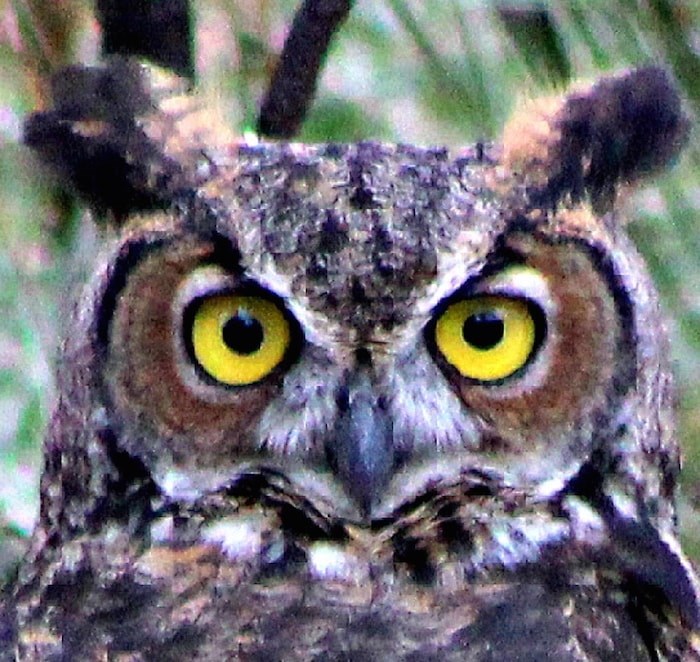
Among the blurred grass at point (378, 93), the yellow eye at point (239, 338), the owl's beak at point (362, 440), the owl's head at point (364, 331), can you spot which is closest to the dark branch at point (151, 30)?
the blurred grass at point (378, 93)

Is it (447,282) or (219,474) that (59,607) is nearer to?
(219,474)

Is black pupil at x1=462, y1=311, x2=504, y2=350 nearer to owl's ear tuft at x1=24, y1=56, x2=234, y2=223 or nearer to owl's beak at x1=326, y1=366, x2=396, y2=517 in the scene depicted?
owl's beak at x1=326, y1=366, x2=396, y2=517

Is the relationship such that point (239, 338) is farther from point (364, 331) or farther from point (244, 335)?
point (364, 331)

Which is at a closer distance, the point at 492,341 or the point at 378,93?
the point at 492,341

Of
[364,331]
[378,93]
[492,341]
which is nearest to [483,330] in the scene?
[492,341]

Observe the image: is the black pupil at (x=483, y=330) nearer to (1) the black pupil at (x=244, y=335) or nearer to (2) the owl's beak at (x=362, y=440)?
(2) the owl's beak at (x=362, y=440)

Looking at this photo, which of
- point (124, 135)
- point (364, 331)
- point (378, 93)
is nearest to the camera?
point (364, 331)
